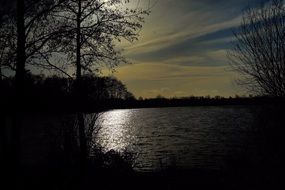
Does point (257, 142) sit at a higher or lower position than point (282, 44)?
lower

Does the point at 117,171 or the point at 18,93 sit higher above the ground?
the point at 18,93

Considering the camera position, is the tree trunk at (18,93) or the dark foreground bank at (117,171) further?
the dark foreground bank at (117,171)

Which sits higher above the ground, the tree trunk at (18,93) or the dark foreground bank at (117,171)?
the tree trunk at (18,93)

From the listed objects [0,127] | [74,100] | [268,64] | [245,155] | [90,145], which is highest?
[268,64]

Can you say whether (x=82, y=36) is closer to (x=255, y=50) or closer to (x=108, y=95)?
(x=108, y=95)

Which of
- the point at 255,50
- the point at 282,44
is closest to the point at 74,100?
the point at 255,50

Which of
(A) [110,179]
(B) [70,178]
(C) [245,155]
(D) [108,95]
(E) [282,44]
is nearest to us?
(B) [70,178]

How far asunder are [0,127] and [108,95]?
5.82m

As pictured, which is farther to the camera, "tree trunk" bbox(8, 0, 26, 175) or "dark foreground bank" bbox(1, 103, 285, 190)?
"dark foreground bank" bbox(1, 103, 285, 190)

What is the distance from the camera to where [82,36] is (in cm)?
1152

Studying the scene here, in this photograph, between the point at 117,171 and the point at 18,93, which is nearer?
the point at 18,93

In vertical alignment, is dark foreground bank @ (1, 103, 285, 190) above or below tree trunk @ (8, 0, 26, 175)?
below

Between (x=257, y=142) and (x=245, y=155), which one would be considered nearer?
(x=257, y=142)

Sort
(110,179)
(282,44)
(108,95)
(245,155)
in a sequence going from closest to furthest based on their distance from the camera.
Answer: (110,179), (282,44), (108,95), (245,155)
